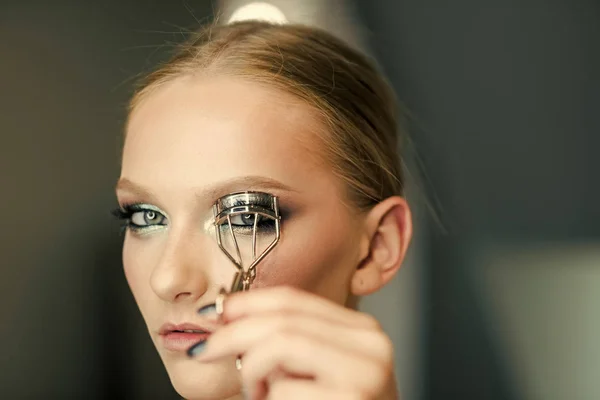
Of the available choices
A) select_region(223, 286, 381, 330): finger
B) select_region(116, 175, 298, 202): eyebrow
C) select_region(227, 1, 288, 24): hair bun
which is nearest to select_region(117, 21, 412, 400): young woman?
select_region(116, 175, 298, 202): eyebrow

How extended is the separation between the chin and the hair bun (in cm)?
60

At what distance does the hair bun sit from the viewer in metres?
1.08

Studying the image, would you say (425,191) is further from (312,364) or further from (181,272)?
(312,364)

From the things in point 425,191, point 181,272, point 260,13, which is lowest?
point 181,272

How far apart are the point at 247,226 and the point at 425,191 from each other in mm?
574

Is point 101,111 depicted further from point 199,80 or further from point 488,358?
point 488,358

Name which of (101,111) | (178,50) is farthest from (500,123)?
(101,111)

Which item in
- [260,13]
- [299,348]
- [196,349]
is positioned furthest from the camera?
[260,13]

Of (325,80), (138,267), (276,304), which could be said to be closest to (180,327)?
(138,267)

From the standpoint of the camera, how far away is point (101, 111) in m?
1.07

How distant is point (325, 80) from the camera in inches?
32.4

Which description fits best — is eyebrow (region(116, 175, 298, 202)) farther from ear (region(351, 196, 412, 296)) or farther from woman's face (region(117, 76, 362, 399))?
ear (region(351, 196, 412, 296))

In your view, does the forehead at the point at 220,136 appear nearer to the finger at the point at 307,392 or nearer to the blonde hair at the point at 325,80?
the blonde hair at the point at 325,80

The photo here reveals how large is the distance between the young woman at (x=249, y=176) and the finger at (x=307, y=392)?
0.30 feet
